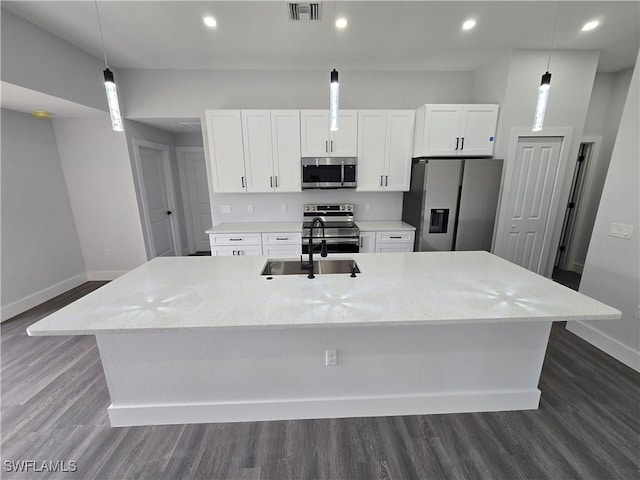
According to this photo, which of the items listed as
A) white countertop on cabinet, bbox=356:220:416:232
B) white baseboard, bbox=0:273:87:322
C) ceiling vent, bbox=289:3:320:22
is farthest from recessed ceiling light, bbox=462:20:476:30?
white baseboard, bbox=0:273:87:322

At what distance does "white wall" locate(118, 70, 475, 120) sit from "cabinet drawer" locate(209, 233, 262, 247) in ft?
5.64

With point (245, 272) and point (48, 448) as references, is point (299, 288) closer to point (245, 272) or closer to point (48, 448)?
point (245, 272)

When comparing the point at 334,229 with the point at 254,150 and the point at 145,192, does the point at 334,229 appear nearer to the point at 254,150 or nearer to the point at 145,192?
the point at 254,150

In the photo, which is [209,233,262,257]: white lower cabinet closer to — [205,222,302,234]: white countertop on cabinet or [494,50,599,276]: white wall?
[205,222,302,234]: white countertop on cabinet

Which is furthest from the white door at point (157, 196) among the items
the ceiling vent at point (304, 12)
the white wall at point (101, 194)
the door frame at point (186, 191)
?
the ceiling vent at point (304, 12)

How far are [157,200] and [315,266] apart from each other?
11.9 ft

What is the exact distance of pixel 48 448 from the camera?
59.4 inches

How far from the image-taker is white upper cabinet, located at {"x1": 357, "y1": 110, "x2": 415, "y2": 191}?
133 inches

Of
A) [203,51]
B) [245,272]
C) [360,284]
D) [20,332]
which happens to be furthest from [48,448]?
[203,51]

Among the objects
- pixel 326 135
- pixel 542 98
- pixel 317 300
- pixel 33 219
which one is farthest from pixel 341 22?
pixel 33 219

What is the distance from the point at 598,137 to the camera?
3.72m

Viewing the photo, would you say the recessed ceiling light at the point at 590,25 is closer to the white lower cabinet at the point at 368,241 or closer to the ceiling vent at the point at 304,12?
the ceiling vent at the point at 304,12

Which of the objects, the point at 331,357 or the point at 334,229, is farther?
the point at 334,229

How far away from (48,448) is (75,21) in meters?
3.43
